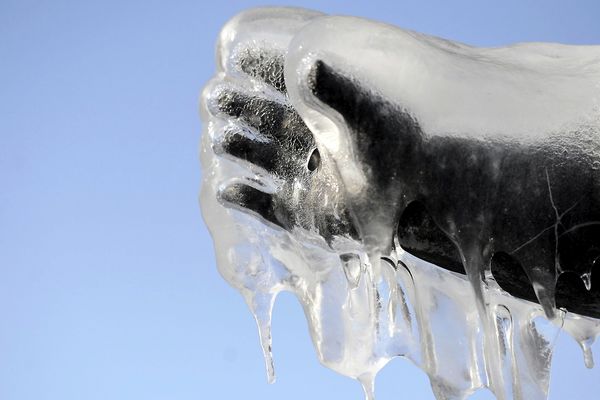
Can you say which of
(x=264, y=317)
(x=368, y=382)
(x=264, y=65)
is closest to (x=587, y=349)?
(x=368, y=382)

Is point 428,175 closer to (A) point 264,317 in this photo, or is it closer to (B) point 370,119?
(B) point 370,119

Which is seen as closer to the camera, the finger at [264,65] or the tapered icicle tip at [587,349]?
the finger at [264,65]

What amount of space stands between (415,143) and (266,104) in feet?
1.00

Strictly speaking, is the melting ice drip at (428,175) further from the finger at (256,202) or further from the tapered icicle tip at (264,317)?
the tapered icicle tip at (264,317)

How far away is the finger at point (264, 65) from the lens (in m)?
1.14

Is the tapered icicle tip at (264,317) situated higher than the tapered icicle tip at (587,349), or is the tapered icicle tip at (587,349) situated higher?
the tapered icicle tip at (587,349)

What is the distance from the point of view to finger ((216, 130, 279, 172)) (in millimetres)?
1195

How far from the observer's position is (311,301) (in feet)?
4.50

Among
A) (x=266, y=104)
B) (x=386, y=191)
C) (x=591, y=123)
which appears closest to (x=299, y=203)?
(x=266, y=104)

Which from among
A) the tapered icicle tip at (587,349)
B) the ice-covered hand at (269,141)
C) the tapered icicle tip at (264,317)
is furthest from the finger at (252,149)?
the tapered icicle tip at (587,349)

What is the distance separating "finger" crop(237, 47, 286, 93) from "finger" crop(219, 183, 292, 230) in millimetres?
159

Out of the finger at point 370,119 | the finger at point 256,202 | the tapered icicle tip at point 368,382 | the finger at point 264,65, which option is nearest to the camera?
the finger at point 370,119

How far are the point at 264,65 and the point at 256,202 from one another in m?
0.20

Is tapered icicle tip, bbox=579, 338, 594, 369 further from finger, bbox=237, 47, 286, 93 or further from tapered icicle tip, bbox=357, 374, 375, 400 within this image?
finger, bbox=237, 47, 286, 93
